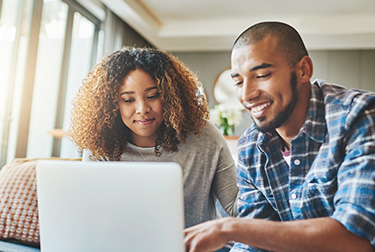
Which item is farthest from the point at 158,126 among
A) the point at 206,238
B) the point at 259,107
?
the point at 206,238

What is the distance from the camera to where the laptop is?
69cm

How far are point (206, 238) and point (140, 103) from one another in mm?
679

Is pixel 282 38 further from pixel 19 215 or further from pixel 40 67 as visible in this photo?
pixel 40 67

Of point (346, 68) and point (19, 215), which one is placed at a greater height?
point (346, 68)

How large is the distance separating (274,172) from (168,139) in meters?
0.46

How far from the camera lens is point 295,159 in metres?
1.00

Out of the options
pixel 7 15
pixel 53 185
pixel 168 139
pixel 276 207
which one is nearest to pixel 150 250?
pixel 53 185

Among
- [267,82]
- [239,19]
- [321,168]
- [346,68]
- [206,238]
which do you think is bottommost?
[206,238]

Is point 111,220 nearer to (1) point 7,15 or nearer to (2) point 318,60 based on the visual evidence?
(1) point 7,15

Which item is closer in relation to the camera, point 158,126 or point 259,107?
point 259,107

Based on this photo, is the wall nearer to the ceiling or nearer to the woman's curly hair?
the ceiling

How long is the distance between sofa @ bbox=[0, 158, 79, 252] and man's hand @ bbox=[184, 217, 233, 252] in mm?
→ 762

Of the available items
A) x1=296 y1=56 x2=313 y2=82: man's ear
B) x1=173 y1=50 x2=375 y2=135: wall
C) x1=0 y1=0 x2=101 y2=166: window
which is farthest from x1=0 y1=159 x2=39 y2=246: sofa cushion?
x1=173 y1=50 x2=375 y2=135: wall

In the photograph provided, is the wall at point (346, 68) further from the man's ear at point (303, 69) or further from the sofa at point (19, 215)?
the man's ear at point (303, 69)
